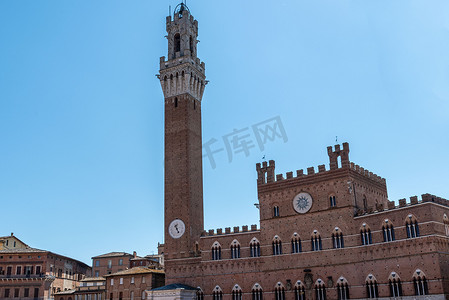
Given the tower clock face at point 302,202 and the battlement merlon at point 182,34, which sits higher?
the battlement merlon at point 182,34

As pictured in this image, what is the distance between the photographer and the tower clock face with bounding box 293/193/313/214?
46406mm

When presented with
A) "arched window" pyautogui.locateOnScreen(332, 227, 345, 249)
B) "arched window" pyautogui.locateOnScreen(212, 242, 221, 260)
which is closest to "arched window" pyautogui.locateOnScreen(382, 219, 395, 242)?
"arched window" pyautogui.locateOnScreen(332, 227, 345, 249)

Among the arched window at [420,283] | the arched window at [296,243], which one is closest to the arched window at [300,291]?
the arched window at [296,243]

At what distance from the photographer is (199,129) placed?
6041 cm

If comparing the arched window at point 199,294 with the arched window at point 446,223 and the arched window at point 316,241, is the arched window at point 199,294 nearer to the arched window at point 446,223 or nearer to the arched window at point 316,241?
the arched window at point 316,241

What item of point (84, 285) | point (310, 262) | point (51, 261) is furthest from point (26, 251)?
point (310, 262)

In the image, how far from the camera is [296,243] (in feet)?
152

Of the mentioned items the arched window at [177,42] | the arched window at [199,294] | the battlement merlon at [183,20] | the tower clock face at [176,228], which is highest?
the battlement merlon at [183,20]

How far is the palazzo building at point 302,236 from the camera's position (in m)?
39.0

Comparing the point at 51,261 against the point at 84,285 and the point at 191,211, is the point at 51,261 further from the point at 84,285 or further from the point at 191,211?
the point at 191,211

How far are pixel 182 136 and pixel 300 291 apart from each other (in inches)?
930

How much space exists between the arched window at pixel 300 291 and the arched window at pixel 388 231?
938 cm

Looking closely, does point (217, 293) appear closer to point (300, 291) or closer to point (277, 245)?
point (277, 245)

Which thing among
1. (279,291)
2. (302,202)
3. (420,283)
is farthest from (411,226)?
(279,291)
